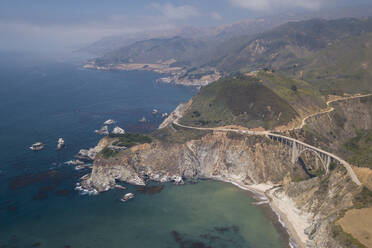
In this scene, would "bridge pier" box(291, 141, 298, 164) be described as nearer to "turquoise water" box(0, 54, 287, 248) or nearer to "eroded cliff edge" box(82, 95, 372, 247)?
"eroded cliff edge" box(82, 95, 372, 247)

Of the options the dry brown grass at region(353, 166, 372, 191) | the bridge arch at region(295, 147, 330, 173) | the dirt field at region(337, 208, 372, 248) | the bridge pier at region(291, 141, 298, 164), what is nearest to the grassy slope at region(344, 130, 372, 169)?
the dry brown grass at region(353, 166, 372, 191)

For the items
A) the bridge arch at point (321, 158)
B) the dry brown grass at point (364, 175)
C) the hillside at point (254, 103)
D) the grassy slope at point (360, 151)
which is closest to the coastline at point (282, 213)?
the bridge arch at point (321, 158)

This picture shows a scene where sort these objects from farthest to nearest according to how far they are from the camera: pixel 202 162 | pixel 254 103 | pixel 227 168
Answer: pixel 254 103
pixel 202 162
pixel 227 168

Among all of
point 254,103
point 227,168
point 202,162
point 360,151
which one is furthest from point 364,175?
point 254,103

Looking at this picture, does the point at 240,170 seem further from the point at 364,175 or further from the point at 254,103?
the point at 364,175

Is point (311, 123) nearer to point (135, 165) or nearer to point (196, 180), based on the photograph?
point (196, 180)

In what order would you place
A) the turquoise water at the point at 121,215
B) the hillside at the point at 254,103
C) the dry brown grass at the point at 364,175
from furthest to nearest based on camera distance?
1. the hillside at the point at 254,103
2. the dry brown grass at the point at 364,175
3. the turquoise water at the point at 121,215

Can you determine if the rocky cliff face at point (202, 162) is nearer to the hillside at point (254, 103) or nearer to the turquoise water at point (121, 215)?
the turquoise water at point (121, 215)
